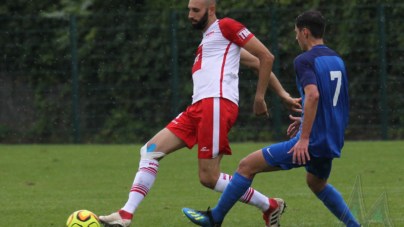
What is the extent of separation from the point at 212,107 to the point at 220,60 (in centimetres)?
41

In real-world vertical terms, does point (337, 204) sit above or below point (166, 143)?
below

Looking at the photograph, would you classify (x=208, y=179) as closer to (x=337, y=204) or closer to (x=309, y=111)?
(x=337, y=204)

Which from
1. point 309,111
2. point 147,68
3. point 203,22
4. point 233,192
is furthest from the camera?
point 147,68

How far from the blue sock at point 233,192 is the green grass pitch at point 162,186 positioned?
23.6 inches

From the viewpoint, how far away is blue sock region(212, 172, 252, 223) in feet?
14.8

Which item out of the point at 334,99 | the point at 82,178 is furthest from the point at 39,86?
the point at 334,99

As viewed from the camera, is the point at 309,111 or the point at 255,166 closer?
the point at 309,111

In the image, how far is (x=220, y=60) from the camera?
4.97 meters

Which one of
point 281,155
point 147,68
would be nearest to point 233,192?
point 281,155

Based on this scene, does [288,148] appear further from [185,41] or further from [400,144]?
[185,41]

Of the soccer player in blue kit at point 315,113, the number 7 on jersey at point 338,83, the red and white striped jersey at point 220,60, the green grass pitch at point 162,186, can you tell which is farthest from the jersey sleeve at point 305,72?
the green grass pitch at point 162,186

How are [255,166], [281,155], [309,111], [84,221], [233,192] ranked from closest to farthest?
1. [309,111]
2. [281,155]
3. [255,166]
4. [233,192]
5. [84,221]

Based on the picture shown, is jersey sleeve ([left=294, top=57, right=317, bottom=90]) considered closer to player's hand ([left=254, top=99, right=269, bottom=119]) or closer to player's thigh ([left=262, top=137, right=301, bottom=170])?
player's thigh ([left=262, top=137, right=301, bottom=170])

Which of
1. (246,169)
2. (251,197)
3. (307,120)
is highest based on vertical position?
(307,120)
